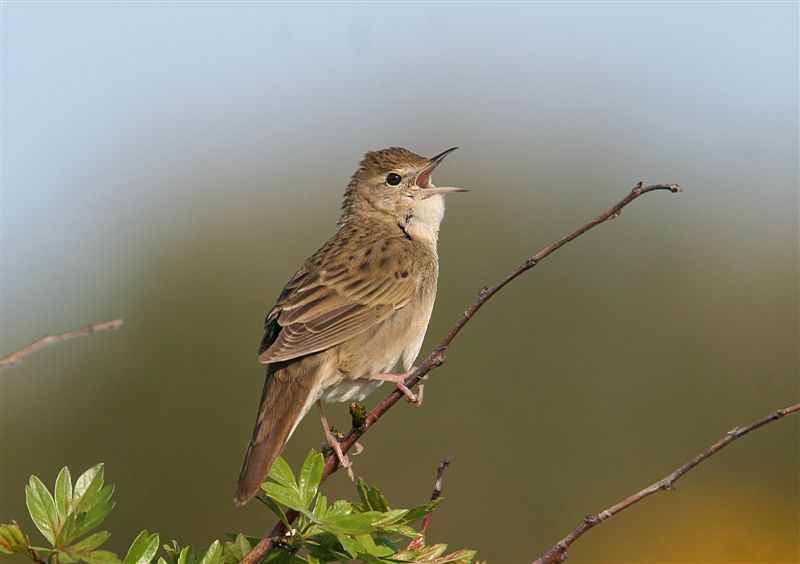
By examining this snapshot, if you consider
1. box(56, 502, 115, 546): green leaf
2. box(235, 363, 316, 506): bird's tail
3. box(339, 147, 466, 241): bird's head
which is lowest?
box(235, 363, 316, 506): bird's tail

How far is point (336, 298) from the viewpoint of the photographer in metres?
5.22

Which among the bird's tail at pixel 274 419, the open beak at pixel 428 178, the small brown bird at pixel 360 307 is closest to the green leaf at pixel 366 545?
the bird's tail at pixel 274 419

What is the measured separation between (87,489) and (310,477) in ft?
1.82

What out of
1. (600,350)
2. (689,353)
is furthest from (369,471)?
Answer: (689,353)

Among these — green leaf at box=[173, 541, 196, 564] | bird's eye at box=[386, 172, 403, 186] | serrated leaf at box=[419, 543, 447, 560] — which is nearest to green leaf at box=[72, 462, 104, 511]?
green leaf at box=[173, 541, 196, 564]

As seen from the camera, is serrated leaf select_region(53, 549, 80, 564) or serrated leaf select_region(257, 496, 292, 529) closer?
serrated leaf select_region(53, 549, 80, 564)

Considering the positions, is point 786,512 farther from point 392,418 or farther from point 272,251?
point 272,251

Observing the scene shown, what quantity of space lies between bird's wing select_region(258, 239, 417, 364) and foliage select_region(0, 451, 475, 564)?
1833 millimetres

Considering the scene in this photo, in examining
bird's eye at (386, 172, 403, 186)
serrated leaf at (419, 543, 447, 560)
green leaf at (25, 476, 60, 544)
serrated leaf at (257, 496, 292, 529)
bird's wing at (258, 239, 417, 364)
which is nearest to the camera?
green leaf at (25, 476, 60, 544)

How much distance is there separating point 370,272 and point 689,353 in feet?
25.1

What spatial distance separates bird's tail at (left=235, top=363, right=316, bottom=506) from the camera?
12.6ft

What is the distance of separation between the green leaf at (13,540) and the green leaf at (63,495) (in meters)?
0.12

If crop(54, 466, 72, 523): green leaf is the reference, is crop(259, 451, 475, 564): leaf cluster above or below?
below

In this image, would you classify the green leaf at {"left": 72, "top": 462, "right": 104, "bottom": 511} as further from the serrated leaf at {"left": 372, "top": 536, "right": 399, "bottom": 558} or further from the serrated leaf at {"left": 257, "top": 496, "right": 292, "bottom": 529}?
the serrated leaf at {"left": 372, "top": 536, "right": 399, "bottom": 558}
